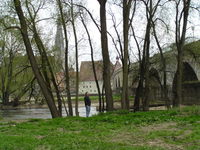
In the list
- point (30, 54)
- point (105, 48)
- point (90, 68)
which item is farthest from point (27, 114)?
point (105, 48)

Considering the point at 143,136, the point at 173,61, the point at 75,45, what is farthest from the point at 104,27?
the point at 173,61

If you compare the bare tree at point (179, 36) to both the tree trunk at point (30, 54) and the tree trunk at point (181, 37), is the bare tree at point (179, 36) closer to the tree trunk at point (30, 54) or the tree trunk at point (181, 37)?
the tree trunk at point (181, 37)

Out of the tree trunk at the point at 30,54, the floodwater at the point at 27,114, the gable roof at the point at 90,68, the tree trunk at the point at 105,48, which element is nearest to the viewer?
the tree trunk at the point at 105,48

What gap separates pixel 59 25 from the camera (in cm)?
1911

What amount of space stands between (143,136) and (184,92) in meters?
30.0

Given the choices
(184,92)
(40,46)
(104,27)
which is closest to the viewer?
(104,27)

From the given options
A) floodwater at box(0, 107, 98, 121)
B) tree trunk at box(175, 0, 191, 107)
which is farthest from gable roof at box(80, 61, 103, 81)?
tree trunk at box(175, 0, 191, 107)

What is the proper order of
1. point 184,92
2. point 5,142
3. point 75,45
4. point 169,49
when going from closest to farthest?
point 5,142, point 75,45, point 169,49, point 184,92

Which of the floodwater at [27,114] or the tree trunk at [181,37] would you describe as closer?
the tree trunk at [181,37]

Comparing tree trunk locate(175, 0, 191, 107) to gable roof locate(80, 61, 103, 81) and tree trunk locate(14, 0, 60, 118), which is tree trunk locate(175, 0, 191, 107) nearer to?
tree trunk locate(14, 0, 60, 118)

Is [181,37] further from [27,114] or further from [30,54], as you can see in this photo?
[27,114]

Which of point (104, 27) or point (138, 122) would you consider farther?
point (104, 27)

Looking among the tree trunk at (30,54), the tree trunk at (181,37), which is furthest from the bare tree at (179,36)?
the tree trunk at (30,54)

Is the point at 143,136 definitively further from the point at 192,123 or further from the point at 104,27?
the point at 104,27
